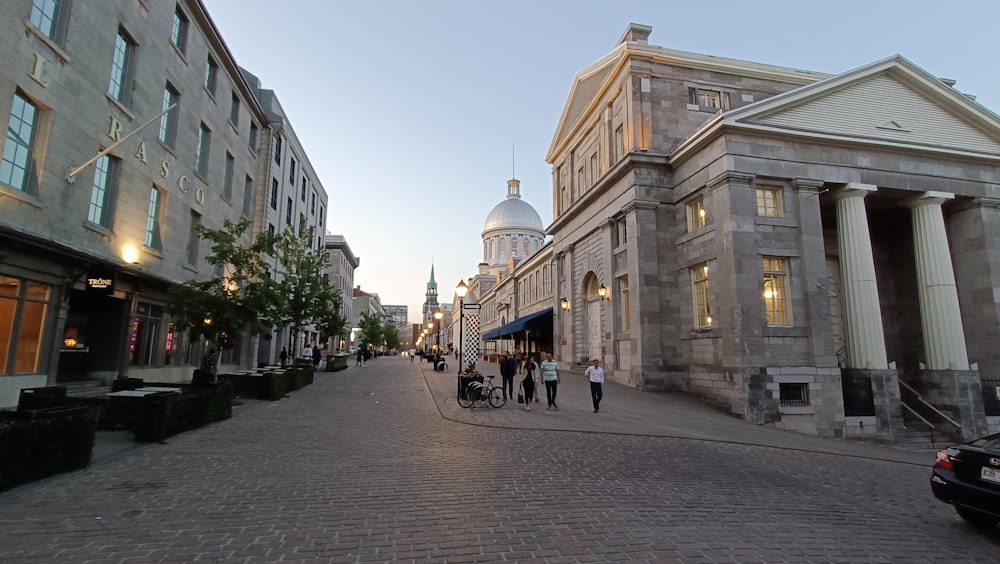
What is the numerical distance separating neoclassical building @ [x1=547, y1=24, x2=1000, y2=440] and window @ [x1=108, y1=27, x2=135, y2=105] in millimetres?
18695

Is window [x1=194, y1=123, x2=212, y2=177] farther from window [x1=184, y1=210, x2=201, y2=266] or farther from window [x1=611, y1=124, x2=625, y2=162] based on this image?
window [x1=611, y1=124, x2=625, y2=162]

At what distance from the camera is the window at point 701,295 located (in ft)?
65.7

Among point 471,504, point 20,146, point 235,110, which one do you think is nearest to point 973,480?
point 471,504

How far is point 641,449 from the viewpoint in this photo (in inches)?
391

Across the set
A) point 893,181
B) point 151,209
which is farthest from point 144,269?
point 893,181

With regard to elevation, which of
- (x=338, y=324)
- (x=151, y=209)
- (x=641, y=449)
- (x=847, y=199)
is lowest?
(x=641, y=449)

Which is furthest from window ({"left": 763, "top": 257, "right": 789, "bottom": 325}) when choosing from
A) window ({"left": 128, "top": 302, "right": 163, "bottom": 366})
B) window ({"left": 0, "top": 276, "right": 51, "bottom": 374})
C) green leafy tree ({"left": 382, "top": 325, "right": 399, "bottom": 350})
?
green leafy tree ({"left": 382, "top": 325, "right": 399, "bottom": 350})

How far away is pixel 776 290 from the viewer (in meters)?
18.6

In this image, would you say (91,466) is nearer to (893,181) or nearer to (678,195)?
(678,195)

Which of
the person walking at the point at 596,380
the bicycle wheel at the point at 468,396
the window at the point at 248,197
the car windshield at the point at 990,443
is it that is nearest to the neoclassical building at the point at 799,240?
the person walking at the point at 596,380

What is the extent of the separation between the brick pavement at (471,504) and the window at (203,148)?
14727mm

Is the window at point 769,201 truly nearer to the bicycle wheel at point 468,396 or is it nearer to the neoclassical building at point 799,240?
the neoclassical building at point 799,240

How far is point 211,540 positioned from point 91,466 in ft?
13.7

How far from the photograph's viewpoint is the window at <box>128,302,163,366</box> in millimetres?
16350
